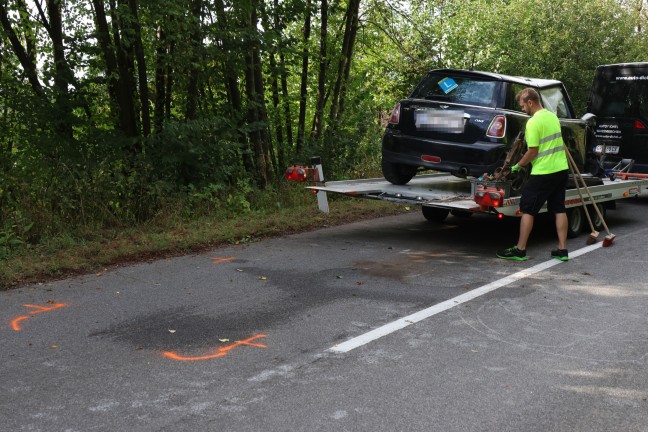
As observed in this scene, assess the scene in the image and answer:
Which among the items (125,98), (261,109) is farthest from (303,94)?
(125,98)

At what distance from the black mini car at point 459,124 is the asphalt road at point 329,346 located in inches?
56.7

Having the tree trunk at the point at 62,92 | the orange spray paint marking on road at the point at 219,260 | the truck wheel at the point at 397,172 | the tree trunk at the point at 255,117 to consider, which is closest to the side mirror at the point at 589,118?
the truck wheel at the point at 397,172

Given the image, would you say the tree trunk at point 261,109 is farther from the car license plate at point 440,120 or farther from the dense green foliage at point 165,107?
the car license plate at point 440,120

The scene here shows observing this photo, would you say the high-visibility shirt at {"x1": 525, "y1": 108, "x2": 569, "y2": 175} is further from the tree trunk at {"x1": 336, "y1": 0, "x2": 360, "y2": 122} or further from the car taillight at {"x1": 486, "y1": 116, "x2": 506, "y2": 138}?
the tree trunk at {"x1": 336, "y1": 0, "x2": 360, "y2": 122}

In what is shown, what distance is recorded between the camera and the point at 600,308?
5785 millimetres

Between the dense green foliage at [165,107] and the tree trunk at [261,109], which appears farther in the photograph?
the tree trunk at [261,109]

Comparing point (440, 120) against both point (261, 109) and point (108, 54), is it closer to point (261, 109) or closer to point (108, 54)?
point (261, 109)

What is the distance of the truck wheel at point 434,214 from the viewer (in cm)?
1039

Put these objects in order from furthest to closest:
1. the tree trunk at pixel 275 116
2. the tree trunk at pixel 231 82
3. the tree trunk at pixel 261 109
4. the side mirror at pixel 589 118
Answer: the tree trunk at pixel 275 116 → the tree trunk at pixel 261 109 → the tree trunk at pixel 231 82 → the side mirror at pixel 589 118

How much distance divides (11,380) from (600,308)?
4.66 m

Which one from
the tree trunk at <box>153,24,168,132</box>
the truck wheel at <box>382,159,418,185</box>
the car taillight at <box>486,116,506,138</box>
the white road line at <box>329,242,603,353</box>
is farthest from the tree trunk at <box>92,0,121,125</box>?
the white road line at <box>329,242,603,353</box>

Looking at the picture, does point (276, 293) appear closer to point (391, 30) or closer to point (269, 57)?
point (269, 57)

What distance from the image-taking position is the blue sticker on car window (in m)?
8.77

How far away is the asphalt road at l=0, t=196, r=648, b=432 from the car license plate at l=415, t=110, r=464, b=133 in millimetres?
1803
